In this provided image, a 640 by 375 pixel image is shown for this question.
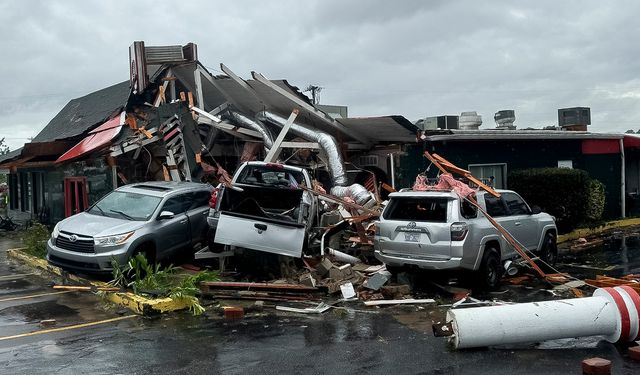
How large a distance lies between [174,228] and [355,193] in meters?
4.09

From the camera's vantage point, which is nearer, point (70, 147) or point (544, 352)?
point (544, 352)

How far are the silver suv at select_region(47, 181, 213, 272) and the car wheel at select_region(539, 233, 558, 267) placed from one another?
714 centimetres

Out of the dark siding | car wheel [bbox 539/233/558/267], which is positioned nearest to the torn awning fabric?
car wheel [bbox 539/233/558/267]

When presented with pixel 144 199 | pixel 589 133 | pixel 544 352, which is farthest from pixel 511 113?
pixel 544 352

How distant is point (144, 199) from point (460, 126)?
11.1 metres

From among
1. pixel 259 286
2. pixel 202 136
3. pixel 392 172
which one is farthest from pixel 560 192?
pixel 259 286

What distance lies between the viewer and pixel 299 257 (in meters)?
11.1

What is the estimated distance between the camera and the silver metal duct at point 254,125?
52.6 ft

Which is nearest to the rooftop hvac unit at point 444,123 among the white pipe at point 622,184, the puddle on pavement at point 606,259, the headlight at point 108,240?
the puddle on pavement at point 606,259

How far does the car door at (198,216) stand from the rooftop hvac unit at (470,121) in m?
9.64

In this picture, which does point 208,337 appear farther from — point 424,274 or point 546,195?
point 546,195

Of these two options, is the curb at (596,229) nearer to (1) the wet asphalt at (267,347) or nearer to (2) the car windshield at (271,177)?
(2) the car windshield at (271,177)

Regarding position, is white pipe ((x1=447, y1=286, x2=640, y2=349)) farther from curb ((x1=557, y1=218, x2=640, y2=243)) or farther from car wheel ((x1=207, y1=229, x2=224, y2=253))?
curb ((x1=557, y1=218, x2=640, y2=243))

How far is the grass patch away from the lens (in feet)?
31.6
